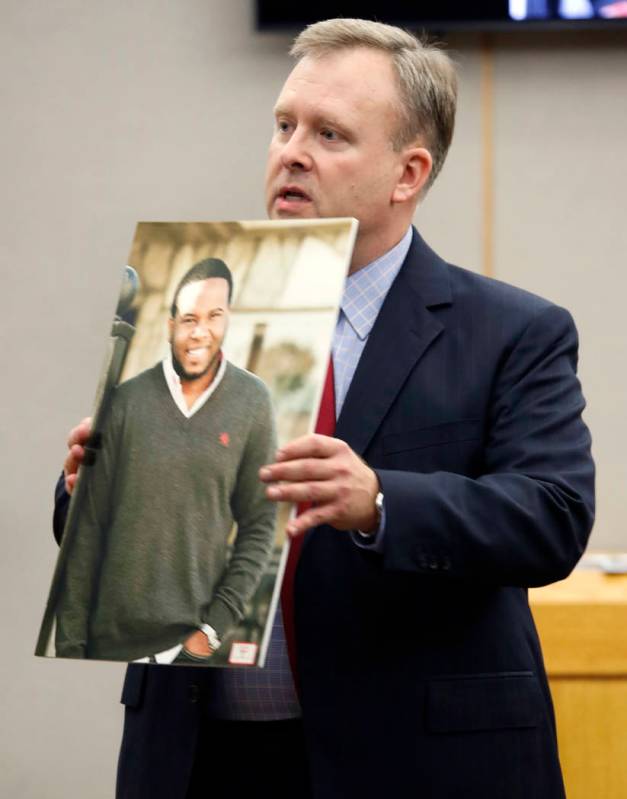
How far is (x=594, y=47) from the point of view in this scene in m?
3.00

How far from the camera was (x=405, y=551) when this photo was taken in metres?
1.39

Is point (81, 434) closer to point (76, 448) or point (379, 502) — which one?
point (76, 448)

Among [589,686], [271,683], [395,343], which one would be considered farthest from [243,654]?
[589,686]

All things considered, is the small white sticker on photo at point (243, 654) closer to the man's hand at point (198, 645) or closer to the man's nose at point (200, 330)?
the man's hand at point (198, 645)

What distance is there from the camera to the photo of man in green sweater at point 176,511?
1.32 m

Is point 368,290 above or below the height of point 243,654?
above

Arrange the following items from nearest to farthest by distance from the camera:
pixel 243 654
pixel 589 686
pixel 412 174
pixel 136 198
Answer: pixel 243 654 → pixel 412 174 → pixel 589 686 → pixel 136 198

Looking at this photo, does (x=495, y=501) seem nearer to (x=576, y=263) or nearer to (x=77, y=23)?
(x=576, y=263)

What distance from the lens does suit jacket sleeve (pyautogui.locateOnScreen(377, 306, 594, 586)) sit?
1402mm

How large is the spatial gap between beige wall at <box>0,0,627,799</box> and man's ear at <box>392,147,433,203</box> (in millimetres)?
1397

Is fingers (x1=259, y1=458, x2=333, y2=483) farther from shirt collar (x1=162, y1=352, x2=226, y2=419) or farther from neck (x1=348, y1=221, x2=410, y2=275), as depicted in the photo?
neck (x1=348, y1=221, x2=410, y2=275)

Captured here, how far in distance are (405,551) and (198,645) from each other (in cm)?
24

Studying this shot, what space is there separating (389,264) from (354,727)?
1.89 feet

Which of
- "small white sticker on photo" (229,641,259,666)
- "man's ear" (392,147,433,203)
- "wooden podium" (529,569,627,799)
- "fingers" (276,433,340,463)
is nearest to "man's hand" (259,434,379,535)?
"fingers" (276,433,340,463)
